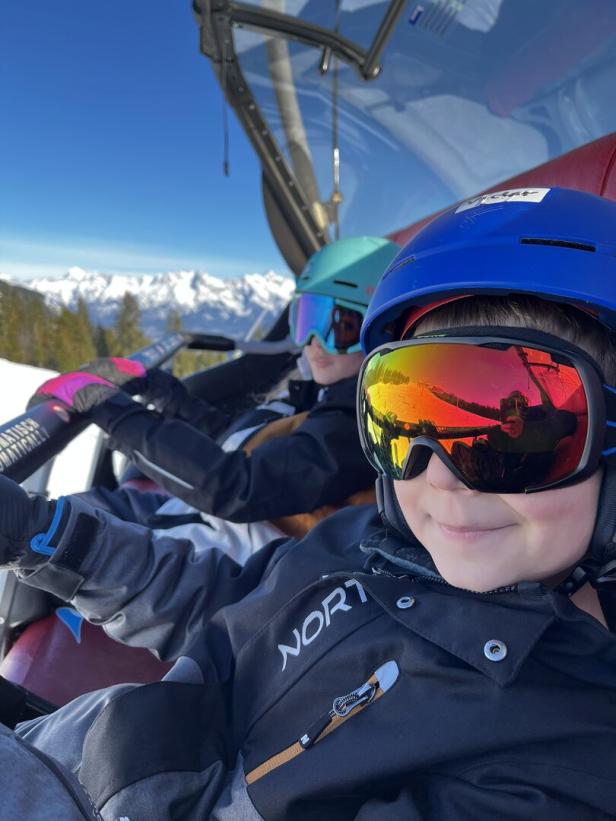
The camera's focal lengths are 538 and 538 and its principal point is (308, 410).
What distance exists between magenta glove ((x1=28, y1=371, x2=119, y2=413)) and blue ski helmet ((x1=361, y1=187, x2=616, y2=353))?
111 cm

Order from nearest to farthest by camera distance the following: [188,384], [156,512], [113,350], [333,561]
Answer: [333,561] → [156,512] → [188,384] → [113,350]

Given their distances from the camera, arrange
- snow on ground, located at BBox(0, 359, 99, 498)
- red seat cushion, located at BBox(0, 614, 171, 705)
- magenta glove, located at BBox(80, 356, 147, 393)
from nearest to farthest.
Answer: red seat cushion, located at BBox(0, 614, 171, 705), magenta glove, located at BBox(80, 356, 147, 393), snow on ground, located at BBox(0, 359, 99, 498)

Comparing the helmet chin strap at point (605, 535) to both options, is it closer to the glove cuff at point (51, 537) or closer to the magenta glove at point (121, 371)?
the glove cuff at point (51, 537)

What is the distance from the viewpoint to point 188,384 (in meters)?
2.76

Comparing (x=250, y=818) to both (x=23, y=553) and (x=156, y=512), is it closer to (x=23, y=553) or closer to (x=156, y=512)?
(x=23, y=553)

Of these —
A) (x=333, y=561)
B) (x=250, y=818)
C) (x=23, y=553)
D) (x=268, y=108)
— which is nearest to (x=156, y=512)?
(x=23, y=553)

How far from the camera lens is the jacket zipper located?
708mm

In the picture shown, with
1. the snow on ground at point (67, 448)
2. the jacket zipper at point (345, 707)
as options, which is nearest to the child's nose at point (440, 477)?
the jacket zipper at point (345, 707)

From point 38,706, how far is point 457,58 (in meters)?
2.84

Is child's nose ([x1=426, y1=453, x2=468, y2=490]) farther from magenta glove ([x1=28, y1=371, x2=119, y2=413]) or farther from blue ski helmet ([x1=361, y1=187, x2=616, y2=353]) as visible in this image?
magenta glove ([x1=28, y1=371, x2=119, y2=413])

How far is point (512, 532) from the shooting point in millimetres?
689

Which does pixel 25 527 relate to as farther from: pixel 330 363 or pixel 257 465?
pixel 330 363

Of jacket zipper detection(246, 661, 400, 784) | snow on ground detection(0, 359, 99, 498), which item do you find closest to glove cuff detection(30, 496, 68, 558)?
jacket zipper detection(246, 661, 400, 784)

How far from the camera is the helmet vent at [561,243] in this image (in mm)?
705
